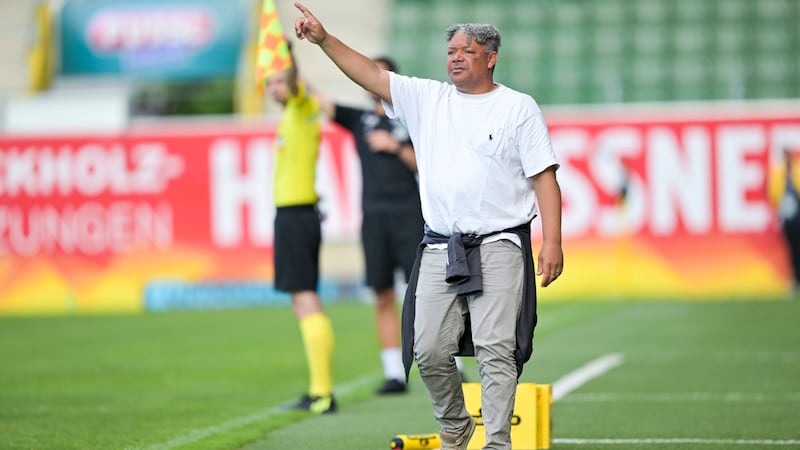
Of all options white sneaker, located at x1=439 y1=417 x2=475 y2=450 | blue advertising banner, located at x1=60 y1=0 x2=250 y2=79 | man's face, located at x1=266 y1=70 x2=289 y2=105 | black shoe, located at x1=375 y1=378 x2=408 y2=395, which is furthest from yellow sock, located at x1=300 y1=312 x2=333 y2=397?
blue advertising banner, located at x1=60 y1=0 x2=250 y2=79

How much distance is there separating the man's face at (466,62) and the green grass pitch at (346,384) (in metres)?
2.12

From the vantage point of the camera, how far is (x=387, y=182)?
378 inches

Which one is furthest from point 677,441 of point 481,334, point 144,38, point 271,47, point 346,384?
point 144,38

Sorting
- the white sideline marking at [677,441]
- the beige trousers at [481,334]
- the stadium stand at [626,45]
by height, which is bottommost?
the white sideline marking at [677,441]

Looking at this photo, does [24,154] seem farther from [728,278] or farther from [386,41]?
[728,278]

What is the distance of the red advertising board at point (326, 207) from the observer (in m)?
20.2

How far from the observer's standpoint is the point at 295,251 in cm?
858

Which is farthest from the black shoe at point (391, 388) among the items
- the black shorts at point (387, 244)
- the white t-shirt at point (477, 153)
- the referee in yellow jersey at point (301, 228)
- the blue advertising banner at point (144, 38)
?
the blue advertising banner at point (144, 38)

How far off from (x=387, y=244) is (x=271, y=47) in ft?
6.18

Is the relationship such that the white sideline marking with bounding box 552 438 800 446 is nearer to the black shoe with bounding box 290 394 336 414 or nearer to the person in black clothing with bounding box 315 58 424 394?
the black shoe with bounding box 290 394 336 414

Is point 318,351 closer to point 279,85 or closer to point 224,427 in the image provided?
point 224,427

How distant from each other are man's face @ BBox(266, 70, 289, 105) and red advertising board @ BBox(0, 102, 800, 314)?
11142mm

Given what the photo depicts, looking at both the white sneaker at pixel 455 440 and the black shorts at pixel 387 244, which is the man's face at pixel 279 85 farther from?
the white sneaker at pixel 455 440

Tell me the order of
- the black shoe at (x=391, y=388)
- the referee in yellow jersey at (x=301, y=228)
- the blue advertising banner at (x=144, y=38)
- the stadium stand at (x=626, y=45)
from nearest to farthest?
the referee in yellow jersey at (x=301, y=228) → the black shoe at (x=391, y=388) → the blue advertising banner at (x=144, y=38) → the stadium stand at (x=626, y=45)
